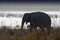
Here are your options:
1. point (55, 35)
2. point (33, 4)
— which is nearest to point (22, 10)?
point (33, 4)

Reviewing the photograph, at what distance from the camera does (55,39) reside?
287 inches

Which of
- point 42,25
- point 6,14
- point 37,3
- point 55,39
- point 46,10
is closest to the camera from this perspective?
point 55,39

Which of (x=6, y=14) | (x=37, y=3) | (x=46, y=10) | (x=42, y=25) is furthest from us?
(x=46, y=10)

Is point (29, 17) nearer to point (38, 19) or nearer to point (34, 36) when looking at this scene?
point (38, 19)

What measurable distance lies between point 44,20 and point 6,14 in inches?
274

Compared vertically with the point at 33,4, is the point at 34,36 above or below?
below

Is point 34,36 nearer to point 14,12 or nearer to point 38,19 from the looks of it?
point 38,19

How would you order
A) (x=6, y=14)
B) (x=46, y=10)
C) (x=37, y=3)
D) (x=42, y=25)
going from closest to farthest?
(x=42, y=25) < (x=37, y=3) < (x=6, y=14) < (x=46, y=10)

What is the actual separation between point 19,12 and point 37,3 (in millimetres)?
2881

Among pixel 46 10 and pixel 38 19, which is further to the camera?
pixel 46 10

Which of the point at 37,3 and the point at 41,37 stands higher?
the point at 37,3

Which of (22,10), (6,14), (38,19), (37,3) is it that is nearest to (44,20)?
(38,19)

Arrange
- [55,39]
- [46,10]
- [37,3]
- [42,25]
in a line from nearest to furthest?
[55,39]
[42,25]
[37,3]
[46,10]

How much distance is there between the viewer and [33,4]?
14.8 metres
